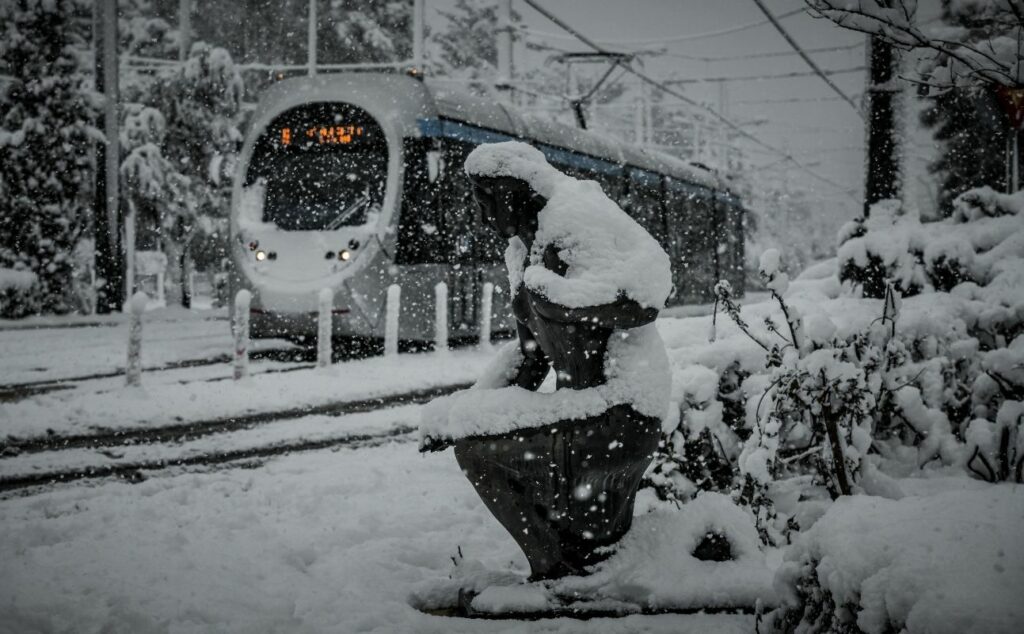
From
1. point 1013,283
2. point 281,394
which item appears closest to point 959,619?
point 1013,283

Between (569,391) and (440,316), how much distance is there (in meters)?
8.73

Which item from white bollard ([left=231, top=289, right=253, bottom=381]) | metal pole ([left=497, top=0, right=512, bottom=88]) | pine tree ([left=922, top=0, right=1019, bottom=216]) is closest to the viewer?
white bollard ([left=231, top=289, right=253, bottom=381])

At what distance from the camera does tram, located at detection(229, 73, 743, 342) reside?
11.0m

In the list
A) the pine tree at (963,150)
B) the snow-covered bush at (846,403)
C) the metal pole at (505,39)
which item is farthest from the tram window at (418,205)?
the pine tree at (963,150)

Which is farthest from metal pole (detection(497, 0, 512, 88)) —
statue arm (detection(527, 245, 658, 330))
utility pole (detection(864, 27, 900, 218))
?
statue arm (detection(527, 245, 658, 330))

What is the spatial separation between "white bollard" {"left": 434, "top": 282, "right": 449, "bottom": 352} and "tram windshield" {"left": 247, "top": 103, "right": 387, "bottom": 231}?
4.62 ft

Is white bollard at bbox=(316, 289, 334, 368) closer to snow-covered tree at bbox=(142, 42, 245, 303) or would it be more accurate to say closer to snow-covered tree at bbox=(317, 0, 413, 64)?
snow-covered tree at bbox=(142, 42, 245, 303)

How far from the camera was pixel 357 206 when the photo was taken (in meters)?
11.1

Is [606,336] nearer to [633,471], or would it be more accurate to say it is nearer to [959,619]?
[633,471]

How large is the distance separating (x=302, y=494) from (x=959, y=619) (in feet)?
13.5

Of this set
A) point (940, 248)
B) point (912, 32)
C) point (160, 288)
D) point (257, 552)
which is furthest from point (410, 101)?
point (160, 288)

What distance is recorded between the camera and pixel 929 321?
481 centimetres

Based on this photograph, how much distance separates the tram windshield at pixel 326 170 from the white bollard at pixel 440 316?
141 cm

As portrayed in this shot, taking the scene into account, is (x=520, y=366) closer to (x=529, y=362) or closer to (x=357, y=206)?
(x=529, y=362)
